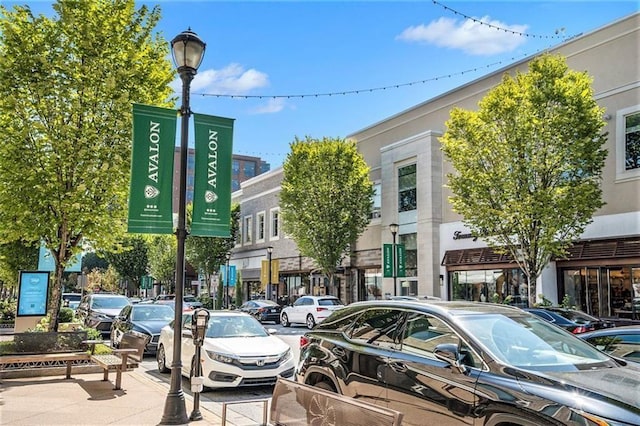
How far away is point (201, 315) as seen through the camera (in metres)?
7.83

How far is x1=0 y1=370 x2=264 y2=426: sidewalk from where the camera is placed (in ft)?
23.7

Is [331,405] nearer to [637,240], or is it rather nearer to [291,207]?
[637,240]

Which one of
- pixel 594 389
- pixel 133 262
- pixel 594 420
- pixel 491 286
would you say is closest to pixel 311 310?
pixel 491 286

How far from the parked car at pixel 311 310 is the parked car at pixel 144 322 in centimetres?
964

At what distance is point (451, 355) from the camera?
4684 mm

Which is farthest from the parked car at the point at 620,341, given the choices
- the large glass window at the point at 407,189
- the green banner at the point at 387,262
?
the large glass window at the point at 407,189

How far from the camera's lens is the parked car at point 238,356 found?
962cm

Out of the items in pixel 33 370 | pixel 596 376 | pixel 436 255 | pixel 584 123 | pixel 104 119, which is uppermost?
pixel 584 123

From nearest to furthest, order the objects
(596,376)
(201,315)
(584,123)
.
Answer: (596,376) → (201,315) → (584,123)

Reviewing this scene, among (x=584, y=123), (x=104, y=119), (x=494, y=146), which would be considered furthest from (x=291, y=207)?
(x=104, y=119)

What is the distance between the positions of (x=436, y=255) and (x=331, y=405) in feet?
78.9

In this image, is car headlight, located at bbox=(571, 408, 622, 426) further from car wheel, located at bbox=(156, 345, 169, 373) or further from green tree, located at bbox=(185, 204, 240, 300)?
green tree, located at bbox=(185, 204, 240, 300)

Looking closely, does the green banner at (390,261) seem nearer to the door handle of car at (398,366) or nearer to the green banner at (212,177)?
the green banner at (212,177)

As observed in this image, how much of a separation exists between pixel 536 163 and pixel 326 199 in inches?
533
